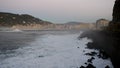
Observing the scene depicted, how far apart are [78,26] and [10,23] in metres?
89.4

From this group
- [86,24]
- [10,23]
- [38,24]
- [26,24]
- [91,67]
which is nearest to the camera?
[91,67]

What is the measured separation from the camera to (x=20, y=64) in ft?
37.8

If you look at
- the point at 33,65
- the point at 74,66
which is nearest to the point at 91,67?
the point at 74,66

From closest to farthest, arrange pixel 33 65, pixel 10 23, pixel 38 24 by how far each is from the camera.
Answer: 1. pixel 33 65
2. pixel 10 23
3. pixel 38 24

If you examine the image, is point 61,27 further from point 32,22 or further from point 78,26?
point 32,22

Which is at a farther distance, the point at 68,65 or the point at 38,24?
the point at 38,24

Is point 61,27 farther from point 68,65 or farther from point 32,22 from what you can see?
point 68,65

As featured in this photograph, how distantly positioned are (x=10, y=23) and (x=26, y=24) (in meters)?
25.0

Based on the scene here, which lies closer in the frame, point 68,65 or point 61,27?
point 68,65

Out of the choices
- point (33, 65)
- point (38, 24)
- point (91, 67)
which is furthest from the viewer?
point (38, 24)

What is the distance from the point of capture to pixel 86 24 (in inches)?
6604

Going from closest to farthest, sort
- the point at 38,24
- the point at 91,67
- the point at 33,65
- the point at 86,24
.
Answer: the point at 91,67
the point at 33,65
the point at 38,24
the point at 86,24

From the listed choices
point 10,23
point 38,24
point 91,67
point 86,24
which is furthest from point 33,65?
point 86,24

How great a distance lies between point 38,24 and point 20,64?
133m
